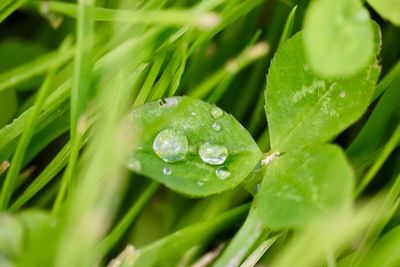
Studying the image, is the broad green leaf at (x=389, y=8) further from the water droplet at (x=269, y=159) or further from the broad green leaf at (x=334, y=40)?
the water droplet at (x=269, y=159)

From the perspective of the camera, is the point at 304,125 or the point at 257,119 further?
the point at 257,119

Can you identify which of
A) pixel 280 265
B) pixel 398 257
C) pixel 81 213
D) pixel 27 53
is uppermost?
pixel 27 53

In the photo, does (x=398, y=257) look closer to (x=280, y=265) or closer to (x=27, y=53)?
(x=280, y=265)

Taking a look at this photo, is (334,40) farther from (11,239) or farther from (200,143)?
(11,239)

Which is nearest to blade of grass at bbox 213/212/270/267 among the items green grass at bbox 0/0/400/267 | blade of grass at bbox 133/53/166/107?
green grass at bbox 0/0/400/267

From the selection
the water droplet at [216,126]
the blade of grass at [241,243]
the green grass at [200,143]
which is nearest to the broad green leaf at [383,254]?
the green grass at [200,143]

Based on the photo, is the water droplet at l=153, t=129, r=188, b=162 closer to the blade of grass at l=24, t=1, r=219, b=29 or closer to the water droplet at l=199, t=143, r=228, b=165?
the water droplet at l=199, t=143, r=228, b=165

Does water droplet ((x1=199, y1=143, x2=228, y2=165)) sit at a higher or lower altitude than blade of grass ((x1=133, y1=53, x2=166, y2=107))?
lower

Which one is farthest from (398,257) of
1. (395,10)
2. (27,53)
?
(27,53)
